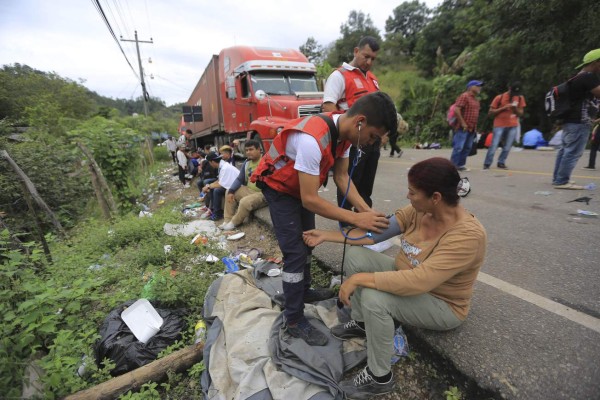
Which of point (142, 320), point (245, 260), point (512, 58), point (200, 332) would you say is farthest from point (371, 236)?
point (512, 58)

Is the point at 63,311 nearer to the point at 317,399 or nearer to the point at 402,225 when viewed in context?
the point at 317,399

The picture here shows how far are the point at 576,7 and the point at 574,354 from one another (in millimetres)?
12382

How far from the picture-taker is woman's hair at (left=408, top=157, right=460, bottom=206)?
1416mm

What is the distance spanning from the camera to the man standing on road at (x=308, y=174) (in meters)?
1.53

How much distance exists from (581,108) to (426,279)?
4249 mm

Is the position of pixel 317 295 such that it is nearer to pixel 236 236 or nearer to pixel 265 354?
pixel 265 354

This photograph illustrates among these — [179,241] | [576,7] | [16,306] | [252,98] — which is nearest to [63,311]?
[16,306]

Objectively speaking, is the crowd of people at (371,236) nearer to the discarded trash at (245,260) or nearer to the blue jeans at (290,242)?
the blue jeans at (290,242)

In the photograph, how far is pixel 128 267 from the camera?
3258mm

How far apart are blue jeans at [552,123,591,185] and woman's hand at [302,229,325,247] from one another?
4.32 meters

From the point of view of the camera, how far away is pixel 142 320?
221 centimetres

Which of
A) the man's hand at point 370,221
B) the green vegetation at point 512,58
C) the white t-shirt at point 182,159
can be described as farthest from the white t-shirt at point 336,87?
the green vegetation at point 512,58

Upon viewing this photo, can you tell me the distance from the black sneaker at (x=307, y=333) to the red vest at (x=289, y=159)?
920 mm

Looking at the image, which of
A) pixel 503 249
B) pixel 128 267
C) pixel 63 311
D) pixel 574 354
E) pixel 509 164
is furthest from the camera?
pixel 509 164
